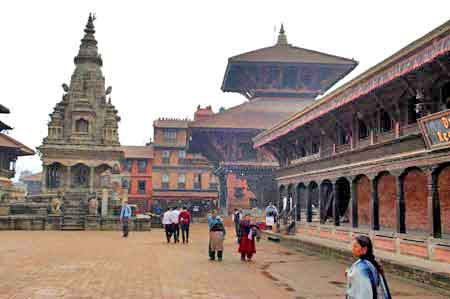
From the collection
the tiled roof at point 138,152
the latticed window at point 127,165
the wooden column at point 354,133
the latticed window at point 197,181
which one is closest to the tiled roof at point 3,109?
the latticed window at point 127,165

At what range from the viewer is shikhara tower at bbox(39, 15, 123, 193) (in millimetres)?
39719

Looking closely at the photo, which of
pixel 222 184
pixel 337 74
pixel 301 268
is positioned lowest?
pixel 301 268

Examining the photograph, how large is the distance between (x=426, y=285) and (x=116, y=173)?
112 ft

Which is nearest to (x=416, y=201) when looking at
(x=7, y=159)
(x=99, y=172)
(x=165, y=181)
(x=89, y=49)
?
(x=99, y=172)

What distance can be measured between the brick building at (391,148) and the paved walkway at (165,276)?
2.23 metres

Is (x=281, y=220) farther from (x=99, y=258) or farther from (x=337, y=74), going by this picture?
(x=337, y=74)

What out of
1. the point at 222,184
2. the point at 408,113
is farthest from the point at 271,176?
the point at 408,113

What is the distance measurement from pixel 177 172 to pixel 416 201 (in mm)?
47967

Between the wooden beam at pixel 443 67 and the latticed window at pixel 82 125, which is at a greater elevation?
the latticed window at pixel 82 125

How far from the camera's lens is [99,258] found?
13766 millimetres

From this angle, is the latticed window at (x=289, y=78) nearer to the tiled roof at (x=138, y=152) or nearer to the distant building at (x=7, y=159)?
the distant building at (x=7, y=159)

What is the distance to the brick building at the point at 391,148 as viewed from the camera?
10953mm

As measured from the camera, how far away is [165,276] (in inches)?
→ 412

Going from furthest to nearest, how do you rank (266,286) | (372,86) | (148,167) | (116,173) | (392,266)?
(148,167) < (116,173) < (372,86) < (392,266) < (266,286)
